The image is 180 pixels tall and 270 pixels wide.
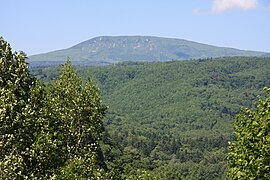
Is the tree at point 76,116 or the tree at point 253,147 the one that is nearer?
the tree at point 253,147

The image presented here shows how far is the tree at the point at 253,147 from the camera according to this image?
25.8 metres

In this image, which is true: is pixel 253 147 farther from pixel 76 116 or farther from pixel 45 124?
pixel 45 124

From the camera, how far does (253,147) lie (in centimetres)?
2662

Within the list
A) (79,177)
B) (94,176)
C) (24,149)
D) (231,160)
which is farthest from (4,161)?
(231,160)

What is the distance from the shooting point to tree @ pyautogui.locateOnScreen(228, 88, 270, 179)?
25844mm

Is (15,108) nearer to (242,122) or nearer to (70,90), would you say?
(70,90)

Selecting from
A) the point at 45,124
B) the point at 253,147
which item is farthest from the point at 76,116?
the point at 253,147

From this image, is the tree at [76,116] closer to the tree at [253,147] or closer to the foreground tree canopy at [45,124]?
the foreground tree canopy at [45,124]

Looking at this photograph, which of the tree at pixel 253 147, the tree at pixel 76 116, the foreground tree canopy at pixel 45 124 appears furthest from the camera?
the tree at pixel 76 116

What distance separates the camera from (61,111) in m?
32.4

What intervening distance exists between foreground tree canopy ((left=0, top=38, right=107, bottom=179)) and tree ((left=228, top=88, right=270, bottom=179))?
9700mm

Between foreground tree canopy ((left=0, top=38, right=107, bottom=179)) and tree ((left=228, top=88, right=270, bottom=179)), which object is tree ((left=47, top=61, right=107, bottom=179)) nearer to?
foreground tree canopy ((left=0, top=38, right=107, bottom=179))

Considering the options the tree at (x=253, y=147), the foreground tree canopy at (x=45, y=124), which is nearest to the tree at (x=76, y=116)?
the foreground tree canopy at (x=45, y=124)

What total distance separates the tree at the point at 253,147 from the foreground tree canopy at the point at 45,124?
9700 millimetres
